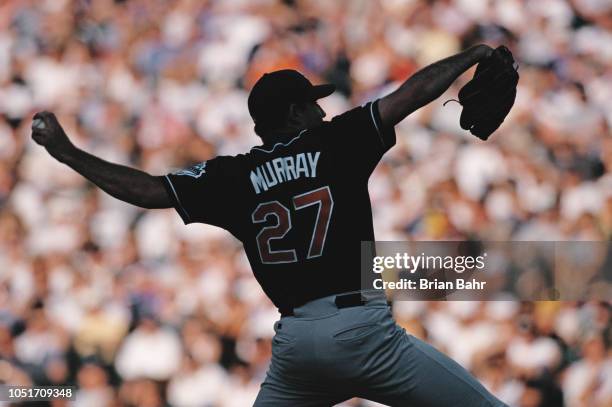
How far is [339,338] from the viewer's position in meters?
2.45

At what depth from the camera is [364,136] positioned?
253 centimetres

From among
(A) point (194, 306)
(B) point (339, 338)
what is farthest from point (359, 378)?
(A) point (194, 306)

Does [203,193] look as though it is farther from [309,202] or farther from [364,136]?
[364,136]

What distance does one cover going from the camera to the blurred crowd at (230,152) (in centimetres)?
495

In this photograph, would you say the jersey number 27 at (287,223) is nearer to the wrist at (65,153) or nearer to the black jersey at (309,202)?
the black jersey at (309,202)

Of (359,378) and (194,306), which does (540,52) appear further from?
(359,378)

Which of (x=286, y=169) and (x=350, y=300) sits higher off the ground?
(x=286, y=169)

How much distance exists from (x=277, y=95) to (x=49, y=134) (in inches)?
24.9

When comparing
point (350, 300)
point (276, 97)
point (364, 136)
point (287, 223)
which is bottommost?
point (350, 300)

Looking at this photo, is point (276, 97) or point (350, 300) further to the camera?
point (276, 97)

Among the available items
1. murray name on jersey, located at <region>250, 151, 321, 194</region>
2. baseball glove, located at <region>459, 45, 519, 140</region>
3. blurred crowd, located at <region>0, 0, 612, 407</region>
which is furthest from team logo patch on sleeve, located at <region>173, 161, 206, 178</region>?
blurred crowd, located at <region>0, 0, 612, 407</region>

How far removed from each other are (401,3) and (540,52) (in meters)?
0.85

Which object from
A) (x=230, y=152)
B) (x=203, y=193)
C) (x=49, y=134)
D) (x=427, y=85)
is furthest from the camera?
A: (x=230, y=152)

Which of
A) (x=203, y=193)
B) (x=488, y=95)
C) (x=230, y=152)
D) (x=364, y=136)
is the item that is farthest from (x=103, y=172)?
(x=230, y=152)
